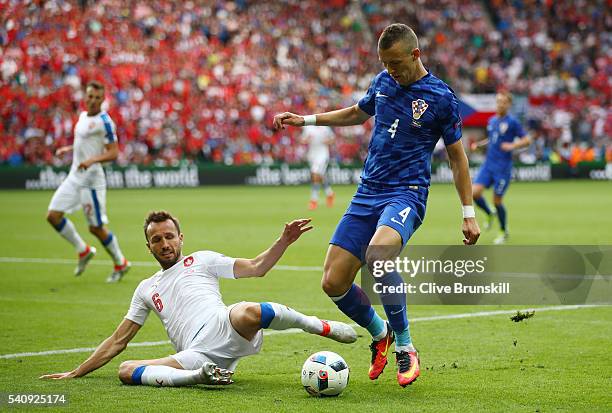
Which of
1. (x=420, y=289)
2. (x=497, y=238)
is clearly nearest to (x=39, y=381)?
(x=420, y=289)

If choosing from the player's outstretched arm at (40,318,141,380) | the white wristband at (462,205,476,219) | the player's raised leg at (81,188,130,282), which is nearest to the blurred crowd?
the player's raised leg at (81,188,130,282)

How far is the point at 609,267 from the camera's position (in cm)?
1329

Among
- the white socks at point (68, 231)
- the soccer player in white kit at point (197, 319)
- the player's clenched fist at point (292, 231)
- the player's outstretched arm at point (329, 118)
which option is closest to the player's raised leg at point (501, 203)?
the white socks at point (68, 231)

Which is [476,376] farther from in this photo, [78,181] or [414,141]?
[78,181]

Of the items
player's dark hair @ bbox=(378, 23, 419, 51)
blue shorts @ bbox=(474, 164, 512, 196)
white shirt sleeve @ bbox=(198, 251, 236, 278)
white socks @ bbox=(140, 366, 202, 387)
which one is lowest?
blue shorts @ bbox=(474, 164, 512, 196)

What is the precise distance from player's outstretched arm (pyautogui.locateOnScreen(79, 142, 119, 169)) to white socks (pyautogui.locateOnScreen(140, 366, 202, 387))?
21.7ft

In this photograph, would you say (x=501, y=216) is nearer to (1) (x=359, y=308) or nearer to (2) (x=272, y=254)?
(1) (x=359, y=308)

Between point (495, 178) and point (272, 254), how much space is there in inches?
454

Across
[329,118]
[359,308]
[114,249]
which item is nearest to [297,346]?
[359,308]

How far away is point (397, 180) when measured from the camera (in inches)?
283

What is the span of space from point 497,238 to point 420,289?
8.26m

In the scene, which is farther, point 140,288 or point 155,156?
point 155,156

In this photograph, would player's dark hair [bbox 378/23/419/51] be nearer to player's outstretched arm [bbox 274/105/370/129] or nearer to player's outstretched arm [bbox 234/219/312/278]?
player's outstretched arm [bbox 274/105/370/129]

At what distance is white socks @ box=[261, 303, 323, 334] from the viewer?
6.67m
